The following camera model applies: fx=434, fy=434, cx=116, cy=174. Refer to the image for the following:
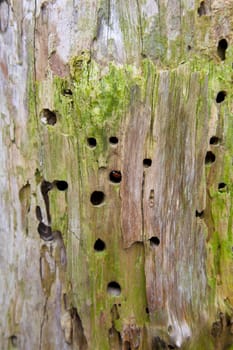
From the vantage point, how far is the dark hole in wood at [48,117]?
1.89 m

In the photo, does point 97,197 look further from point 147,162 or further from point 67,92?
point 67,92

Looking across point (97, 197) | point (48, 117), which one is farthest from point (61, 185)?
point (48, 117)

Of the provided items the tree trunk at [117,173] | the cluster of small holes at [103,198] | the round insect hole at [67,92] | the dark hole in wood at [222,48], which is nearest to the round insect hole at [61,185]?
the tree trunk at [117,173]

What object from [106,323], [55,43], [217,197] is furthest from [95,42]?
[106,323]

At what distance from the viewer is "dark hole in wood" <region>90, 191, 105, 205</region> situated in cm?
191

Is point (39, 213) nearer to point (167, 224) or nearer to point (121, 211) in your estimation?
point (121, 211)

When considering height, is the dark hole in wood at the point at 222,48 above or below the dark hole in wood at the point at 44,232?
above

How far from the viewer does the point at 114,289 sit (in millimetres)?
1953

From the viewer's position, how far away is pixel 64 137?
187 centimetres

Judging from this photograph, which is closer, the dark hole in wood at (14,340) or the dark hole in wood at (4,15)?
the dark hole in wood at (4,15)

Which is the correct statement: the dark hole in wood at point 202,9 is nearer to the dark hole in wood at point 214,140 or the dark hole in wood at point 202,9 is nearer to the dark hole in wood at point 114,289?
the dark hole in wood at point 214,140

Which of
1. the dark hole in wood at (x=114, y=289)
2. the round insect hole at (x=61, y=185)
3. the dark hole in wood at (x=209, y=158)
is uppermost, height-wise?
the dark hole in wood at (x=209, y=158)

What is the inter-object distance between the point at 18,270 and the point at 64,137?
645 millimetres

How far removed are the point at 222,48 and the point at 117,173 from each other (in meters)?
0.73
